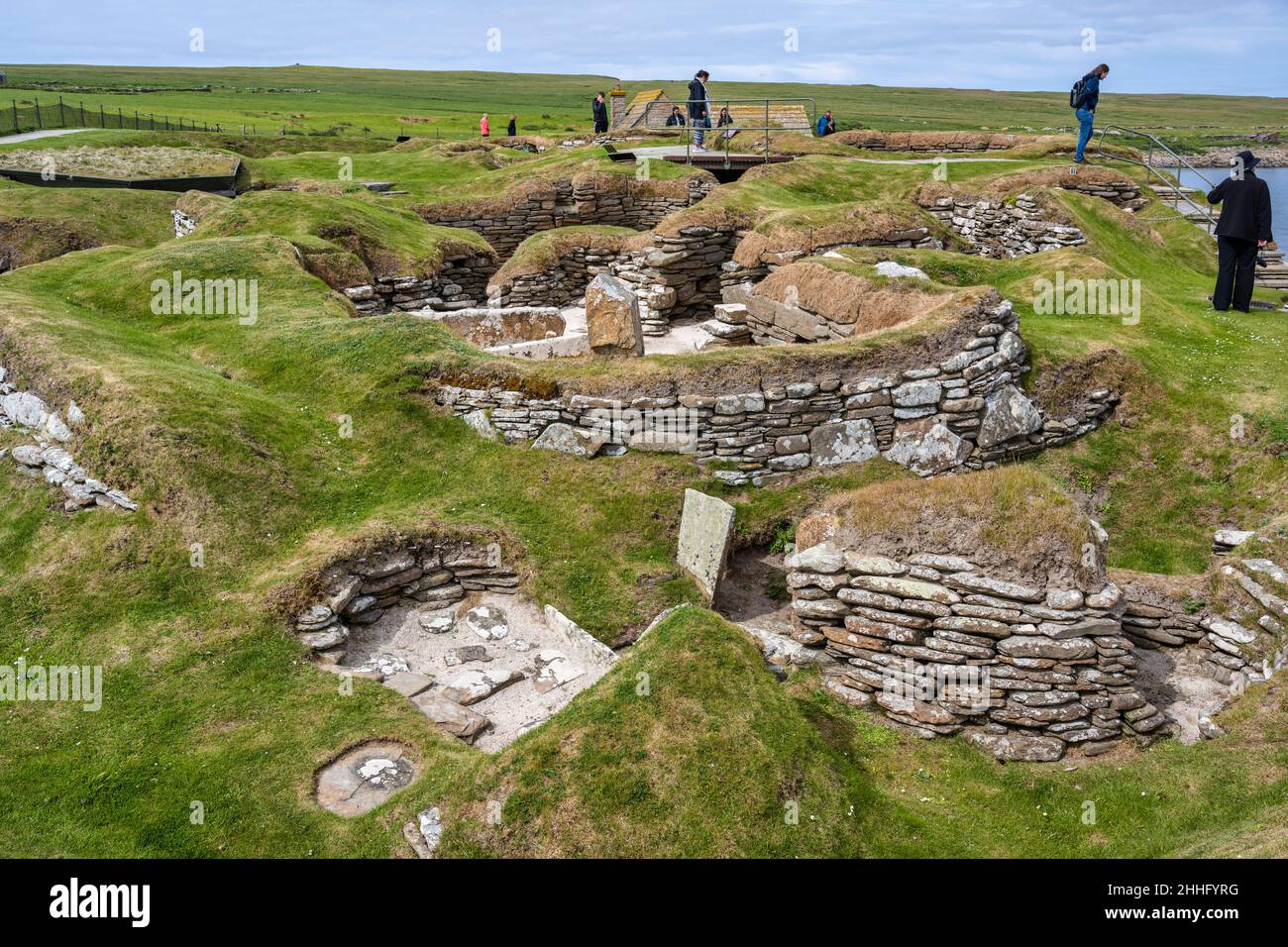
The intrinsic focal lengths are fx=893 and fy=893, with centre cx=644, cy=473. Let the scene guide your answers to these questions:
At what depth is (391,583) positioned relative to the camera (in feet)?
38.8

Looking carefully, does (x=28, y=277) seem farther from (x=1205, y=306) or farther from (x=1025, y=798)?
(x=1205, y=306)

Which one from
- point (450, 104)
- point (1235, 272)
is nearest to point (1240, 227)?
point (1235, 272)

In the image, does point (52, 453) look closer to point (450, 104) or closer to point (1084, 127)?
point (1084, 127)

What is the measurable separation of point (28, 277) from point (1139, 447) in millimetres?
22052

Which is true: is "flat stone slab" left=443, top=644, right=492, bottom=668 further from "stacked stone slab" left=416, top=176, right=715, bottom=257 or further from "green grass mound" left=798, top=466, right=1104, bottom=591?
"stacked stone slab" left=416, top=176, right=715, bottom=257

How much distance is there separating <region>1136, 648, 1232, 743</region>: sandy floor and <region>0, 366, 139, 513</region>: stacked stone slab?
12.8m

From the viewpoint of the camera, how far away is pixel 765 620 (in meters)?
12.1

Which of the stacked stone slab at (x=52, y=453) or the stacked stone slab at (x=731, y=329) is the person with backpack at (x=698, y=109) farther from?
the stacked stone slab at (x=52, y=453)

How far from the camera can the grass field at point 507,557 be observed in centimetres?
789

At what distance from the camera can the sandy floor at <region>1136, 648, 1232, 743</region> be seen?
9742 millimetres
